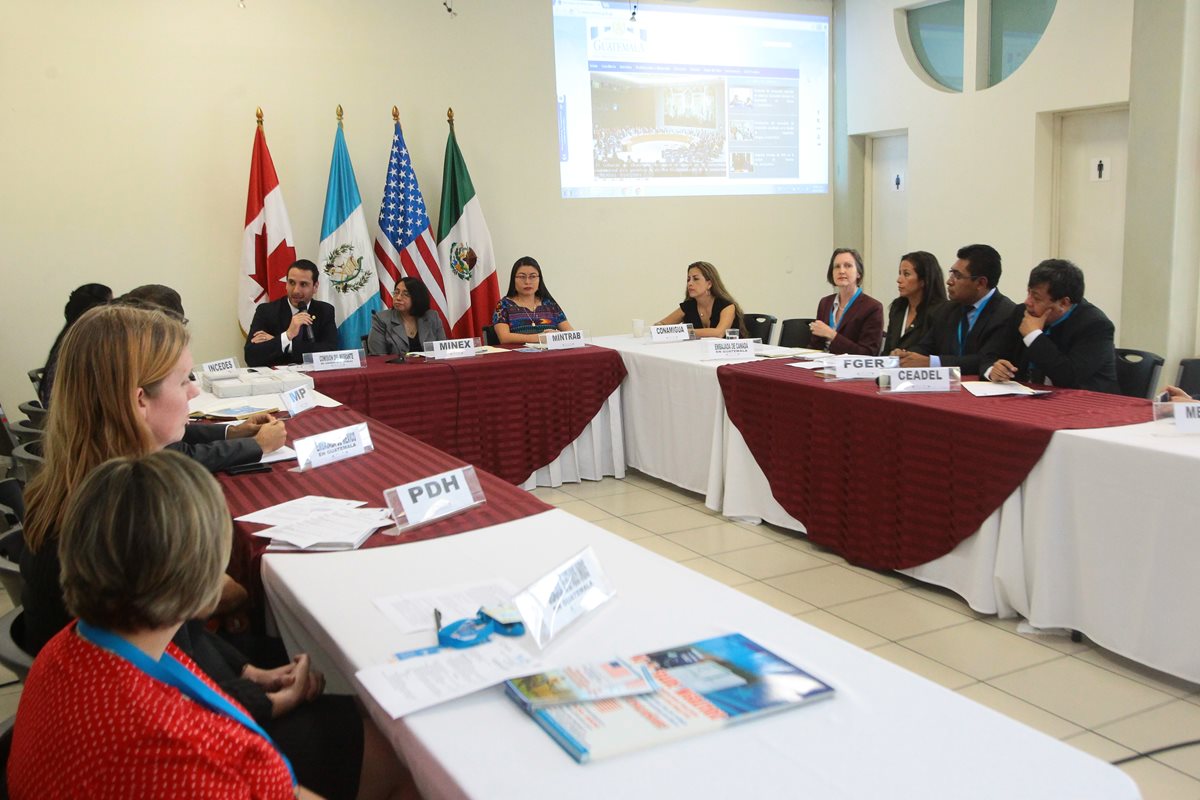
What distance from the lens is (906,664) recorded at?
2811 mm

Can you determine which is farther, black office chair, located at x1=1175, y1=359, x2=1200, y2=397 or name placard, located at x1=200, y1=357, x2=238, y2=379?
black office chair, located at x1=1175, y1=359, x2=1200, y2=397

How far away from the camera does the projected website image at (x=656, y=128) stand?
6703 millimetres

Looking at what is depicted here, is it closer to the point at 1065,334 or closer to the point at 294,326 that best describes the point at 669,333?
the point at 294,326

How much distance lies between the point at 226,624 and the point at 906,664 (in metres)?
1.89

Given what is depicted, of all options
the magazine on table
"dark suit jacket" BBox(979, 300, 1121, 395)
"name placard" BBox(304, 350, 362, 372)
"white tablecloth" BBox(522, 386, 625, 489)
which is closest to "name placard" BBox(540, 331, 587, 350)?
"white tablecloth" BBox(522, 386, 625, 489)

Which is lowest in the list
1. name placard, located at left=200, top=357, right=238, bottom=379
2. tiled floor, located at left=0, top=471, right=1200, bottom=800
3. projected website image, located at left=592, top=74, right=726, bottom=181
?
tiled floor, located at left=0, top=471, right=1200, bottom=800

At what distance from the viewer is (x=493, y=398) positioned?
4777 millimetres

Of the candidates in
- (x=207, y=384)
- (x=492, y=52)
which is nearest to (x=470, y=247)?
(x=492, y=52)

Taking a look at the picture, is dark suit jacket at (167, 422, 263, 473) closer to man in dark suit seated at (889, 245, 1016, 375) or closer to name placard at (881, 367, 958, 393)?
name placard at (881, 367, 958, 393)

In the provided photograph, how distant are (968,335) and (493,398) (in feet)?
7.33

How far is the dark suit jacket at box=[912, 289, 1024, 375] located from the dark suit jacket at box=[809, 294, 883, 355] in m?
0.52

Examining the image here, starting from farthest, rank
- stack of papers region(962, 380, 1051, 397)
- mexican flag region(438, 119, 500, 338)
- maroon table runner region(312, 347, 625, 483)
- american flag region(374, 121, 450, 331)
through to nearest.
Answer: mexican flag region(438, 119, 500, 338), american flag region(374, 121, 450, 331), maroon table runner region(312, 347, 625, 483), stack of papers region(962, 380, 1051, 397)

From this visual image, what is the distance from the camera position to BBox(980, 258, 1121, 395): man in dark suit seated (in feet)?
11.1

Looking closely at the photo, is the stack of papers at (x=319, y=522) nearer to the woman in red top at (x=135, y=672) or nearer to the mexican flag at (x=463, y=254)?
the woman in red top at (x=135, y=672)
